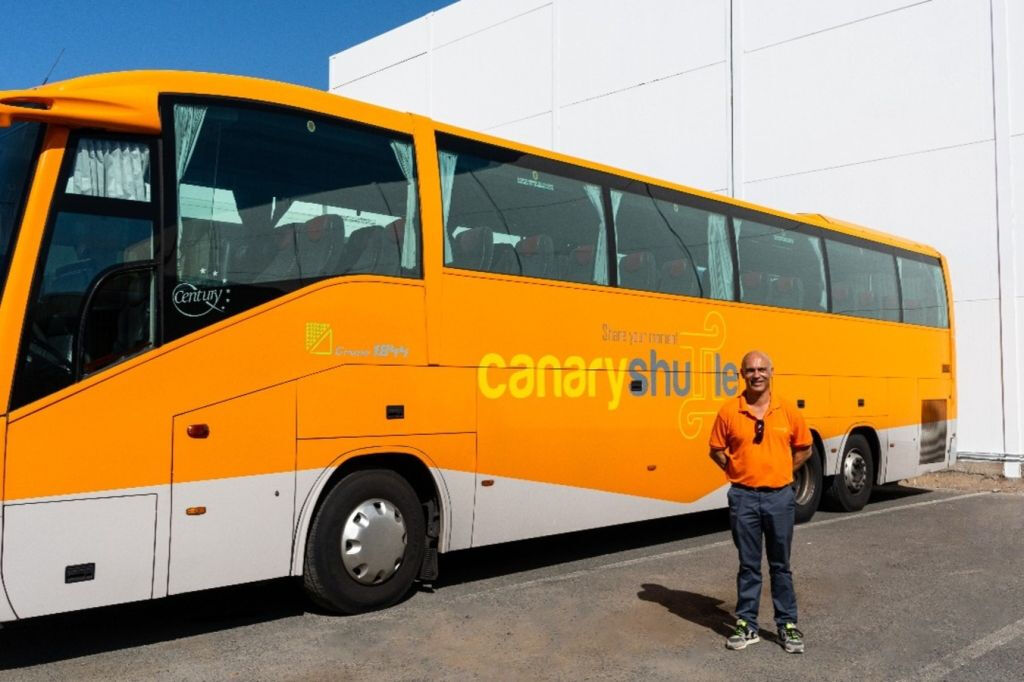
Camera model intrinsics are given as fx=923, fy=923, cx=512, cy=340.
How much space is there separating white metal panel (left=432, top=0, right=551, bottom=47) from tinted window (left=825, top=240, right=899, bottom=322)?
1321 centimetres

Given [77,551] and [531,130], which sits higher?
[531,130]

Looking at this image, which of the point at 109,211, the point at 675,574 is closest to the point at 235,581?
the point at 109,211

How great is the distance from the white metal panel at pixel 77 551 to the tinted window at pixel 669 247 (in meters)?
4.72

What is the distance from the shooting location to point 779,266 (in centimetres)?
1053

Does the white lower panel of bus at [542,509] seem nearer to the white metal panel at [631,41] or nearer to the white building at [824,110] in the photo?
the white building at [824,110]

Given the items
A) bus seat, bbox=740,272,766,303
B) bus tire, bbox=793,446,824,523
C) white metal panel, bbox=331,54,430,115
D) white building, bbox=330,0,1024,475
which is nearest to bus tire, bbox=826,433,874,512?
bus tire, bbox=793,446,824,523

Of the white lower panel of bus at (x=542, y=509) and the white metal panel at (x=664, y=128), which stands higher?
the white metal panel at (x=664, y=128)

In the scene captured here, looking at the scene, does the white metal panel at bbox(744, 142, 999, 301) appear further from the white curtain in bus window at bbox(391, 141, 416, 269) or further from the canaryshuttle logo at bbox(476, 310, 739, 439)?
the white curtain in bus window at bbox(391, 141, 416, 269)

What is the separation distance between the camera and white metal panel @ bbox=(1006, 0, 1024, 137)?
15266 mm

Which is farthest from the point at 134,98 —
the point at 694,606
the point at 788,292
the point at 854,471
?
the point at 854,471

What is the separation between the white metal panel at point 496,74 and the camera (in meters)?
22.7

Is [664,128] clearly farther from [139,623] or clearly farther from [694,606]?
[139,623]

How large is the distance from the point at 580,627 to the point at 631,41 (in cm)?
1718

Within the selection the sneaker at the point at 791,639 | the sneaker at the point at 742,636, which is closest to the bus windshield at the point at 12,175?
the sneaker at the point at 742,636
